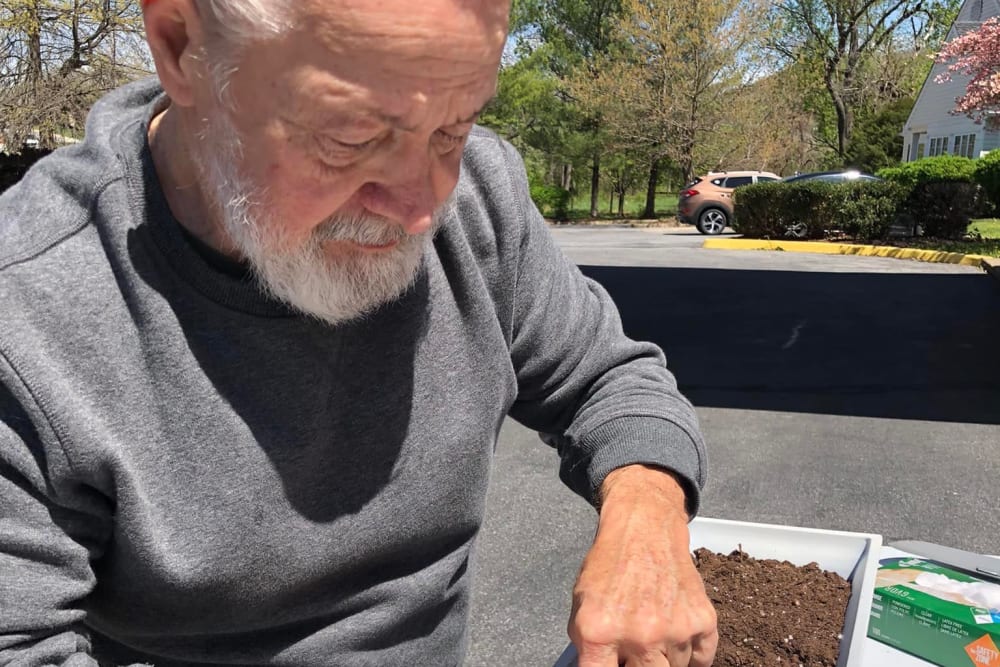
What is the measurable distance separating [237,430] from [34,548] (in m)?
0.28

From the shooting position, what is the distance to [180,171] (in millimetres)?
1279

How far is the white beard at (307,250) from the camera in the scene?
1.17m

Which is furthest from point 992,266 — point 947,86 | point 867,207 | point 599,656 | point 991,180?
point 947,86

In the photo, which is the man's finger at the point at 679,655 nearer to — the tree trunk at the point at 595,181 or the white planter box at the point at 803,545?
the white planter box at the point at 803,545

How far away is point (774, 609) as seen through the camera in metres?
1.94

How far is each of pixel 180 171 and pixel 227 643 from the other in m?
0.70

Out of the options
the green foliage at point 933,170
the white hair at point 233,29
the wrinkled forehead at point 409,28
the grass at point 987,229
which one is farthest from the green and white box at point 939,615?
the green foliage at point 933,170

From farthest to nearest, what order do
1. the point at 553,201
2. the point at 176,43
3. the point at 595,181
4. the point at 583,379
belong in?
the point at 595,181 → the point at 553,201 → the point at 583,379 → the point at 176,43

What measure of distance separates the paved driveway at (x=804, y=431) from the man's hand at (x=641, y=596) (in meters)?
1.88

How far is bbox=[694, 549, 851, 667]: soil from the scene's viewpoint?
1857 mm

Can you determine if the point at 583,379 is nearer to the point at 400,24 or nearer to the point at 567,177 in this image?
the point at 400,24

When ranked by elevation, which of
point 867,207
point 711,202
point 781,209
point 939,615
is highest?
point 939,615

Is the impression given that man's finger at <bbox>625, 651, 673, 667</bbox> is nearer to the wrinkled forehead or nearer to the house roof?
the wrinkled forehead

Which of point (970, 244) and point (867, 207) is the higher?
point (867, 207)
